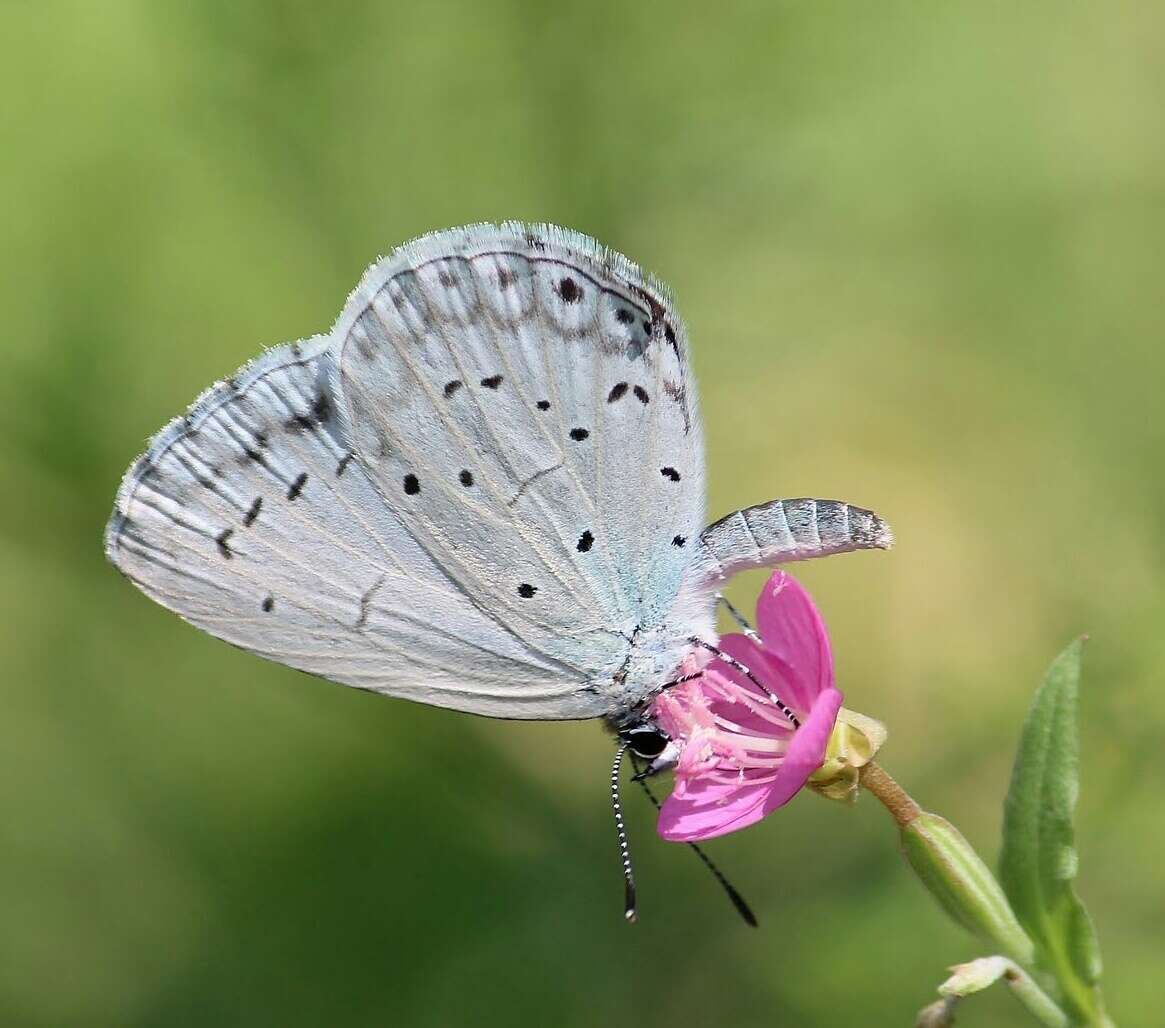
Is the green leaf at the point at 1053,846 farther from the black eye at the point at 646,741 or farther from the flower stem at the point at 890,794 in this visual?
the black eye at the point at 646,741

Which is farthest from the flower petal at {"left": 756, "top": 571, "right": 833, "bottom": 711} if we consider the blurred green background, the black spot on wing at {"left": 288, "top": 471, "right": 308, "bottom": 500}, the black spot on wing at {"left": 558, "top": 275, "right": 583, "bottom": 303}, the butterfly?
the blurred green background

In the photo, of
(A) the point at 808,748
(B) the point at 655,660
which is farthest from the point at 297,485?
(A) the point at 808,748

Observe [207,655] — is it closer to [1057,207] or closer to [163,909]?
[163,909]

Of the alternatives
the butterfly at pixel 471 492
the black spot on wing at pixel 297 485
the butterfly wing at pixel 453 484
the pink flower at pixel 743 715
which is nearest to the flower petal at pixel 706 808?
the pink flower at pixel 743 715

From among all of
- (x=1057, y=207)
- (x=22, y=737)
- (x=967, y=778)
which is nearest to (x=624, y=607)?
(x=967, y=778)

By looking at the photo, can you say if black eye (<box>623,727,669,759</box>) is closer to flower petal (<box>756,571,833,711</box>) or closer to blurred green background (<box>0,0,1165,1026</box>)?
flower petal (<box>756,571,833,711</box>)
